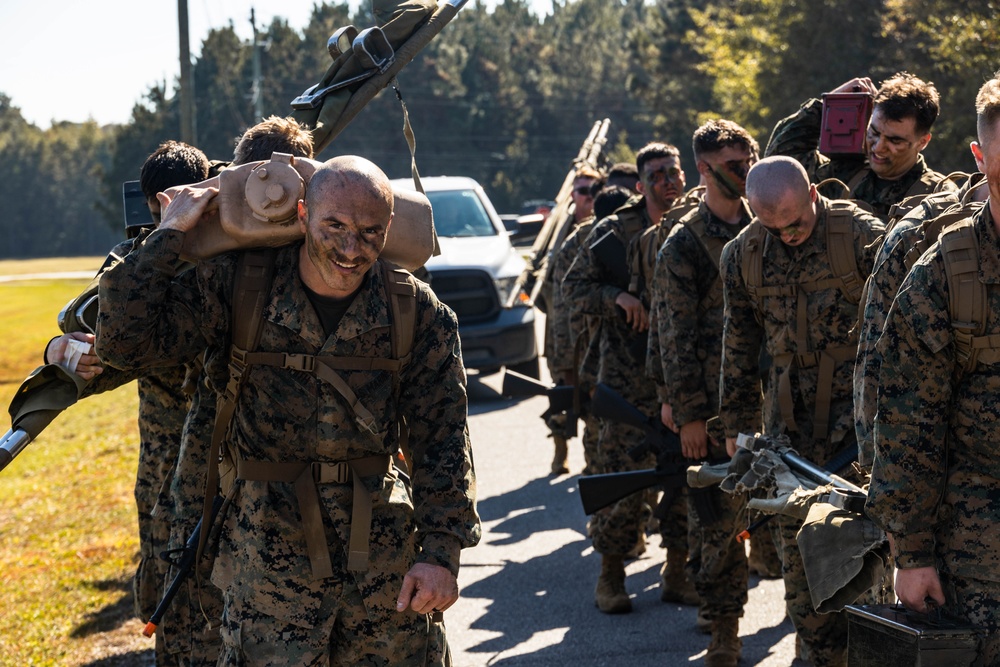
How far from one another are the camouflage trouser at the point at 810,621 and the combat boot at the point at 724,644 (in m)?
0.83

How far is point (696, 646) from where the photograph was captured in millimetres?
6762

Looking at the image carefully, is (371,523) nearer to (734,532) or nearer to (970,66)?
(734,532)

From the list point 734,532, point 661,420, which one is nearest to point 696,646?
point 734,532

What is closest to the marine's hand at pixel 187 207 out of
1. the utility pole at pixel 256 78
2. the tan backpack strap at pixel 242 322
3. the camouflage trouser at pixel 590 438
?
the tan backpack strap at pixel 242 322

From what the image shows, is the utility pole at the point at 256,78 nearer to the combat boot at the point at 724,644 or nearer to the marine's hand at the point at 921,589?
the combat boot at the point at 724,644

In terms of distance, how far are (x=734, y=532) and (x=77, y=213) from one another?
139767 mm

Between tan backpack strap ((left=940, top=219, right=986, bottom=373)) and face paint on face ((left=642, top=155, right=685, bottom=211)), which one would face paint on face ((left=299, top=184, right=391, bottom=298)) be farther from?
face paint on face ((left=642, top=155, right=685, bottom=211))

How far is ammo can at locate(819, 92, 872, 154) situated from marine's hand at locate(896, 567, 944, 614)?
11.4 ft

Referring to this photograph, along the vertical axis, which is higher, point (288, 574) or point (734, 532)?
point (288, 574)

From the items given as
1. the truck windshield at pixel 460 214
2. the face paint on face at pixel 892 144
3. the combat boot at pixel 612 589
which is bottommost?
the combat boot at pixel 612 589

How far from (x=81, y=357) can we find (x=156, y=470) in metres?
0.77

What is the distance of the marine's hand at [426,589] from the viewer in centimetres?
404

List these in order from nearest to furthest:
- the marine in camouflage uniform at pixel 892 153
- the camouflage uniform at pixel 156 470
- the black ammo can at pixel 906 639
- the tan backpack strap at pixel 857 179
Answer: the black ammo can at pixel 906 639
the camouflage uniform at pixel 156 470
the marine in camouflage uniform at pixel 892 153
the tan backpack strap at pixel 857 179

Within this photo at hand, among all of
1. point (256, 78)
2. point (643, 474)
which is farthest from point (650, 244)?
point (256, 78)
